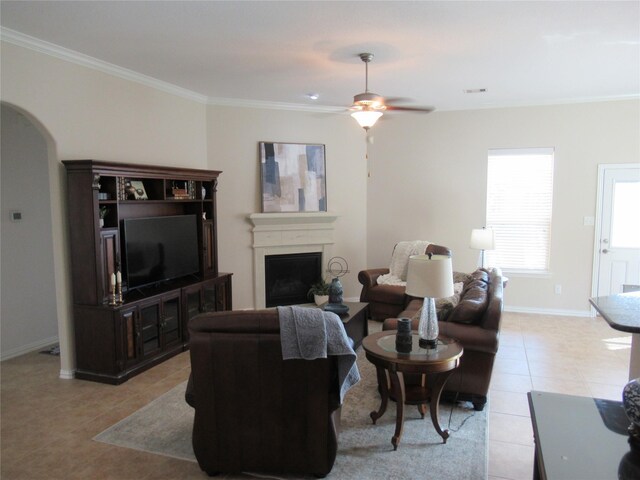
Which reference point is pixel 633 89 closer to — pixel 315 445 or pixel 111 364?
pixel 315 445

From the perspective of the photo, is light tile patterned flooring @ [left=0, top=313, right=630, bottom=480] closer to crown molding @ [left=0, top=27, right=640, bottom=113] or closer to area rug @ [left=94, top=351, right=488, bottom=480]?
area rug @ [left=94, top=351, right=488, bottom=480]

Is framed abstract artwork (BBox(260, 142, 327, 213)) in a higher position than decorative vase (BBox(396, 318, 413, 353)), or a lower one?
higher

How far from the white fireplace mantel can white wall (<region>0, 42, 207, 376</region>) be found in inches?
65.4

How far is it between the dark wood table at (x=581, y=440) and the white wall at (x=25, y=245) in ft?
16.7

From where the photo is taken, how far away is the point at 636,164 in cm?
589

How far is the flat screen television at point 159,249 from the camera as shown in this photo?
14.5 ft

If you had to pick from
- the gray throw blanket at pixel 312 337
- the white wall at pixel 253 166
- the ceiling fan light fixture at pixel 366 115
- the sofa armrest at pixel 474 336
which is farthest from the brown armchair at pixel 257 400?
the white wall at pixel 253 166

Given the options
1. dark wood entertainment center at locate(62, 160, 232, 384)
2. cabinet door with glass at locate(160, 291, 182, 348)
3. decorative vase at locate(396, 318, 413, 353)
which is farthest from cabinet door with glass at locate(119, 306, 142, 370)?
decorative vase at locate(396, 318, 413, 353)

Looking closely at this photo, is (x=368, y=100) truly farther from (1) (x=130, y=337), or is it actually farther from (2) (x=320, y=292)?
(2) (x=320, y=292)

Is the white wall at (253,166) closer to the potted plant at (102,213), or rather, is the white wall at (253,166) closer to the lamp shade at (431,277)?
the potted plant at (102,213)

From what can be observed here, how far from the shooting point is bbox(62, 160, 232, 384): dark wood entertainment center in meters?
4.00

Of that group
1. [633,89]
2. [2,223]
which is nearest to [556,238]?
[633,89]

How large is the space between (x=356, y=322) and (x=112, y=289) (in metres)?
2.43

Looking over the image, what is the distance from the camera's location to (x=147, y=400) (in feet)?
12.3
